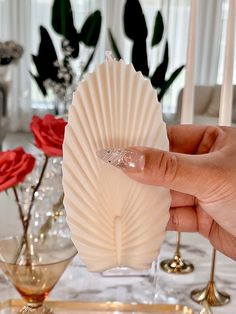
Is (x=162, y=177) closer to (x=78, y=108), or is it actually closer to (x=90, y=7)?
(x=78, y=108)

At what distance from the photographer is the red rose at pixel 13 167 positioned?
0.62m

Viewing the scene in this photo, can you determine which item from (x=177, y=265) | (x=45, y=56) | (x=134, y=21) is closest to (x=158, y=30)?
(x=134, y=21)

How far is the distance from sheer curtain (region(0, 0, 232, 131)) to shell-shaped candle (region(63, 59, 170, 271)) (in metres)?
3.84

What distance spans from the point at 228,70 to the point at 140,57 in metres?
0.33

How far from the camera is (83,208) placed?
0.49 metres

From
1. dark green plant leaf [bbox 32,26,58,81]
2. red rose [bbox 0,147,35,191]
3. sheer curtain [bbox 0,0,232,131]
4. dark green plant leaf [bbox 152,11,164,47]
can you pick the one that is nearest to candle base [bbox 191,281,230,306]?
red rose [bbox 0,147,35,191]

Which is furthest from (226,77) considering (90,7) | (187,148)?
(90,7)

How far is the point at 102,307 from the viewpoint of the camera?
28.2 inches

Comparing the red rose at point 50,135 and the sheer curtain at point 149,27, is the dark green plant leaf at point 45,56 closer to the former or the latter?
the red rose at point 50,135

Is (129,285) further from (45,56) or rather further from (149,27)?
(149,27)

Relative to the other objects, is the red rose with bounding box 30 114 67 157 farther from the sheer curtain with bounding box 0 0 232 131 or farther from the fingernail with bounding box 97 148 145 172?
the sheer curtain with bounding box 0 0 232 131

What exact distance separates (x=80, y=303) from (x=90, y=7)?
3939 mm

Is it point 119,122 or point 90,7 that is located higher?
point 90,7

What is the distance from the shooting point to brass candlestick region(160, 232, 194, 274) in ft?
2.75
